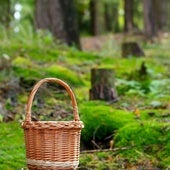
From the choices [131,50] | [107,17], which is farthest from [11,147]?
[107,17]

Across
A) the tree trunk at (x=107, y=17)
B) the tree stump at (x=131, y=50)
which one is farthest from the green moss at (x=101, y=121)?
the tree trunk at (x=107, y=17)

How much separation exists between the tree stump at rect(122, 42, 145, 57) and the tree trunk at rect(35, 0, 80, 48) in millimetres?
1044

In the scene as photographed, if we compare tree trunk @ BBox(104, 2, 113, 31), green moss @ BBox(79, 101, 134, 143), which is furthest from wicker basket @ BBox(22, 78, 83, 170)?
tree trunk @ BBox(104, 2, 113, 31)

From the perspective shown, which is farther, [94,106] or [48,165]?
[94,106]

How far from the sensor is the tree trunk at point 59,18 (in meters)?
10.5

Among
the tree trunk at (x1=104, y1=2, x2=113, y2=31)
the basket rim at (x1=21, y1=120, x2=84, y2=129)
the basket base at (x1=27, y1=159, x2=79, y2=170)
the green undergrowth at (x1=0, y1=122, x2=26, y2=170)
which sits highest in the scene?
the basket rim at (x1=21, y1=120, x2=84, y2=129)

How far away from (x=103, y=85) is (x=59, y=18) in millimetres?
5026

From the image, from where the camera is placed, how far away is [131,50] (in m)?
10.5

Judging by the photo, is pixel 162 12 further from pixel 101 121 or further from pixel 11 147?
pixel 11 147

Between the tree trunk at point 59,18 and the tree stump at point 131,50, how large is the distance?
104cm

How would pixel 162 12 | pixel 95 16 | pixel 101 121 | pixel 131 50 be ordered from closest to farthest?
pixel 101 121 < pixel 131 50 < pixel 162 12 < pixel 95 16

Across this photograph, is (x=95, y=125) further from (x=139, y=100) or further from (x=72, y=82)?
(x=72, y=82)

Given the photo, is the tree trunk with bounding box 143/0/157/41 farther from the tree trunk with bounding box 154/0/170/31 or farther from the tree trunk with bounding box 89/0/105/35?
the tree trunk with bounding box 89/0/105/35

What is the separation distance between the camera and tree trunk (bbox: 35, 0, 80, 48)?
10.5 m
